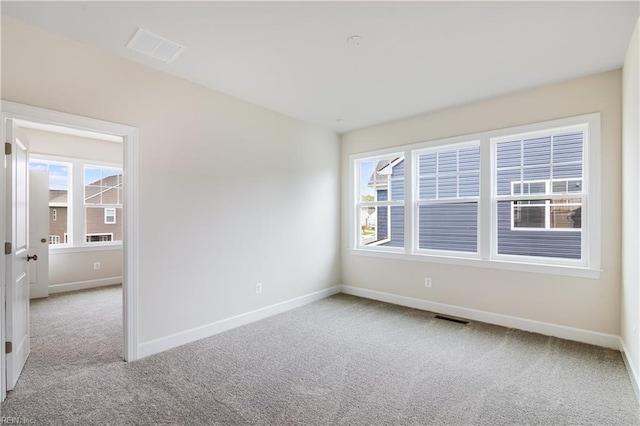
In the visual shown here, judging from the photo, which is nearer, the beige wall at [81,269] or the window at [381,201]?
the window at [381,201]

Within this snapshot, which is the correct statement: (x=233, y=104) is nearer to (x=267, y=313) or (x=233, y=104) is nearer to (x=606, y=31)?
(x=267, y=313)

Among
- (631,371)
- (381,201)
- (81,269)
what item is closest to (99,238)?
(81,269)

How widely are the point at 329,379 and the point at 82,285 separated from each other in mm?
5241

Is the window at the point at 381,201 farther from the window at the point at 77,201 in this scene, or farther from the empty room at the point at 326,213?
the window at the point at 77,201

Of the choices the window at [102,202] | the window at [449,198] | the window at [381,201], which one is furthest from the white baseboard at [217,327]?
the window at [102,202]

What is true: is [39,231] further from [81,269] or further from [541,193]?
[541,193]

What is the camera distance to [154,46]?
2619 millimetres

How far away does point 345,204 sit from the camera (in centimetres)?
541

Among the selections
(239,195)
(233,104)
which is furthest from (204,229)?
(233,104)

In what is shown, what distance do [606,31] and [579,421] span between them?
2859 mm

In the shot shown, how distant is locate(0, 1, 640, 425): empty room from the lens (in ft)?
7.43

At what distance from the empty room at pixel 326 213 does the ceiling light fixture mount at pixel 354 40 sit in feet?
0.18

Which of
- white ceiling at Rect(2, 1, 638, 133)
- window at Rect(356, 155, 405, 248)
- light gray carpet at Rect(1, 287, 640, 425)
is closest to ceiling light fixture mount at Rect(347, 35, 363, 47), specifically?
white ceiling at Rect(2, 1, 638, 133)

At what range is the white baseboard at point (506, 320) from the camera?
124 inches
